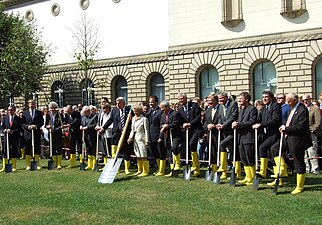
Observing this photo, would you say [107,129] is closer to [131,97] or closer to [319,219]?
[319,219]

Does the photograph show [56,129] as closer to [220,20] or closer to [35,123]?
[35,123]

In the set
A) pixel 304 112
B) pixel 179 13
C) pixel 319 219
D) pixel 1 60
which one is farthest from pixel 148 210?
pixel 1 60

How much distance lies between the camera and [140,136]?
14.1 m

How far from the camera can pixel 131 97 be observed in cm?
3478

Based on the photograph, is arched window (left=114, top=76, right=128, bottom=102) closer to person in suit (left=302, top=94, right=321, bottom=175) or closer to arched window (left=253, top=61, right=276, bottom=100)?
arched window (left=253, top=61, right=276, bottom=100)

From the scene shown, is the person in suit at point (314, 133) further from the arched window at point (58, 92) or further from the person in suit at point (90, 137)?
the arched window at point (58, 92)

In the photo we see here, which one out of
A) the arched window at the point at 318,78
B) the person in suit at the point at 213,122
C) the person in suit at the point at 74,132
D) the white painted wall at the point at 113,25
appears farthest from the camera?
the white painted wall at the point at 113,25

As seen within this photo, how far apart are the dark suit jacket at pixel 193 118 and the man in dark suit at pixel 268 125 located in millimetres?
2146

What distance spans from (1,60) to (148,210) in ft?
90.7

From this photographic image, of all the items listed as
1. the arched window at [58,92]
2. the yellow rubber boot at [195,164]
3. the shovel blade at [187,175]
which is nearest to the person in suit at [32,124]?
the yellow rubber boot at [195,164]

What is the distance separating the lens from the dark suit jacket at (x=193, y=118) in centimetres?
1371

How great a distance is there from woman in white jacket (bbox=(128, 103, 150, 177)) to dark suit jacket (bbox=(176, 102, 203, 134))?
1006mm

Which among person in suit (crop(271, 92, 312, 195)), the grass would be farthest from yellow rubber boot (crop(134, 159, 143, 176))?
person in suit (crop(271, 92, 312, 195))

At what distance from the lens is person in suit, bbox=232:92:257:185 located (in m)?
11.8
